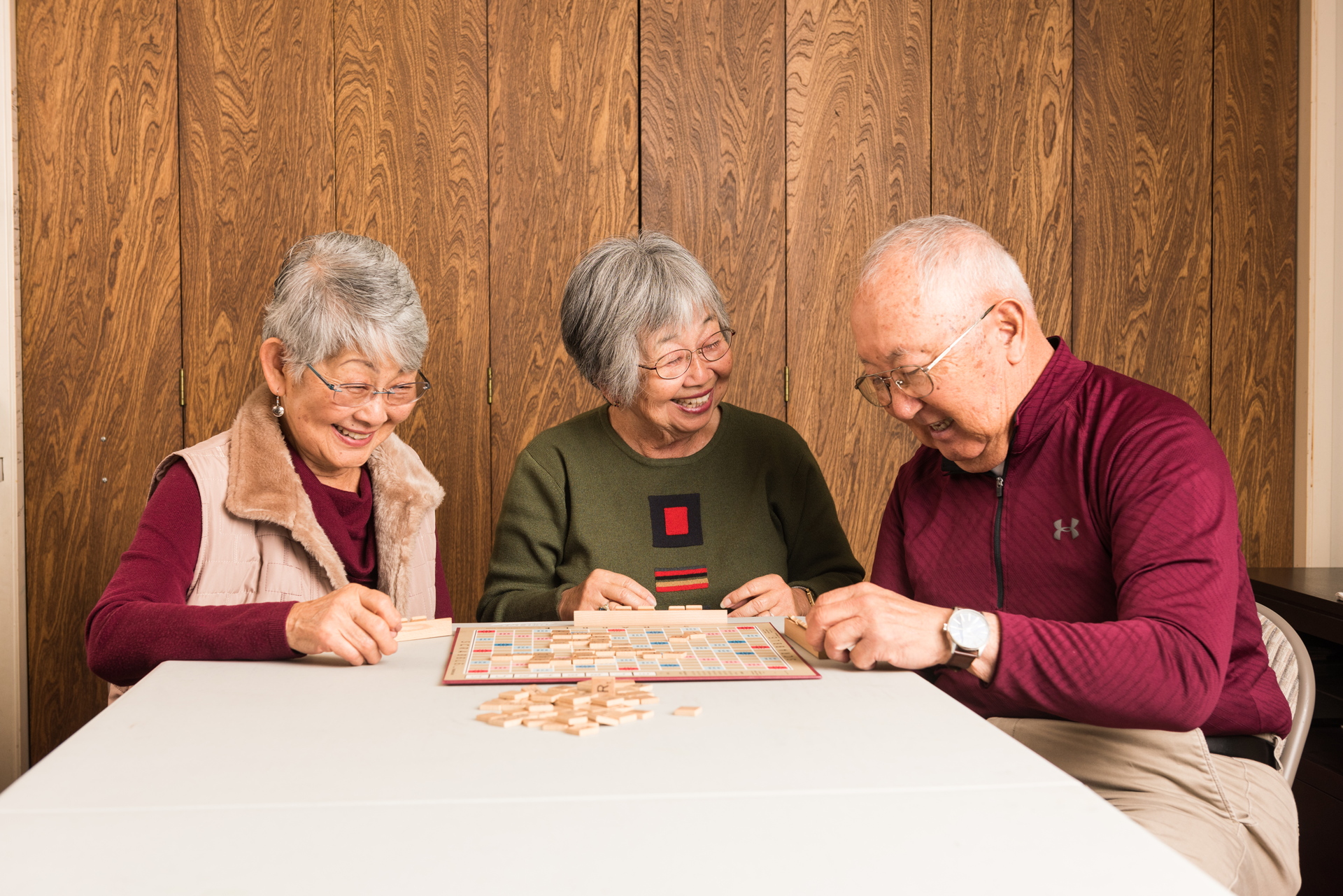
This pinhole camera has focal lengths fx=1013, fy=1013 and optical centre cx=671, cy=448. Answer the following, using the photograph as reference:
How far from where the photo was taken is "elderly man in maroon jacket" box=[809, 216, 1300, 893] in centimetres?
138

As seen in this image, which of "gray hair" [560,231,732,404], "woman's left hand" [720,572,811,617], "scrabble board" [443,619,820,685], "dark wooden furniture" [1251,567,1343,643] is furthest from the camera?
"dark wooden furniture" [1251,567,1343,643]

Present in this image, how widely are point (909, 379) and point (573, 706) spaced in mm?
823

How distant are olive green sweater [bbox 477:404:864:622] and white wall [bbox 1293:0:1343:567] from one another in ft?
6.81

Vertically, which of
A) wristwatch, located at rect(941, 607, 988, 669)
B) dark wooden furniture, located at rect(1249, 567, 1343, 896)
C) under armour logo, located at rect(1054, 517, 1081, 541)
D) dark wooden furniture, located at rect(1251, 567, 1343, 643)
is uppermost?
under armour logo, located at rect(1054, 517, 1081, 541)

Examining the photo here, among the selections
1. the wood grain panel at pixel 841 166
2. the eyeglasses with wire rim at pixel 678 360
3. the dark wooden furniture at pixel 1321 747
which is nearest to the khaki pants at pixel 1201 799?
the eyeglasses with wire rim at pixel 678 360

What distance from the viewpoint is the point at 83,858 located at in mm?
889

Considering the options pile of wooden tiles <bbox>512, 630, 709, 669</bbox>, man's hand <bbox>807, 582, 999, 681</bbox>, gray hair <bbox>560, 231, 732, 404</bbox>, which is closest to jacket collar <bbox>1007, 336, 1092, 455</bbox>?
man's hand <bbox>807, 582, 999, 681</bbox>

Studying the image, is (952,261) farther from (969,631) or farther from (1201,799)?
(1201,799)

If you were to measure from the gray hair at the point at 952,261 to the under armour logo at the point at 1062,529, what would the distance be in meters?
0.36

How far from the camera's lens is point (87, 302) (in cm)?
321

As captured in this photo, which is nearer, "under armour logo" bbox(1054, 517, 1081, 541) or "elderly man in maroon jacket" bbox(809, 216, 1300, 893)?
"elderly man in maroon jacket" bbox(809, 216, 1300, 893)

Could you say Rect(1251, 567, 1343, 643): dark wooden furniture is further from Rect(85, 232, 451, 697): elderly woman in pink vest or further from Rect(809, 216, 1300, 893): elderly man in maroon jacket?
Rect(85, 232, 451, 697): elderly woman in pink vest

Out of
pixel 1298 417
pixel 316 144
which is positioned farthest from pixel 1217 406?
pixel 316 144

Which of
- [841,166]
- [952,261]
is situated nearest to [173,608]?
[952,261]
